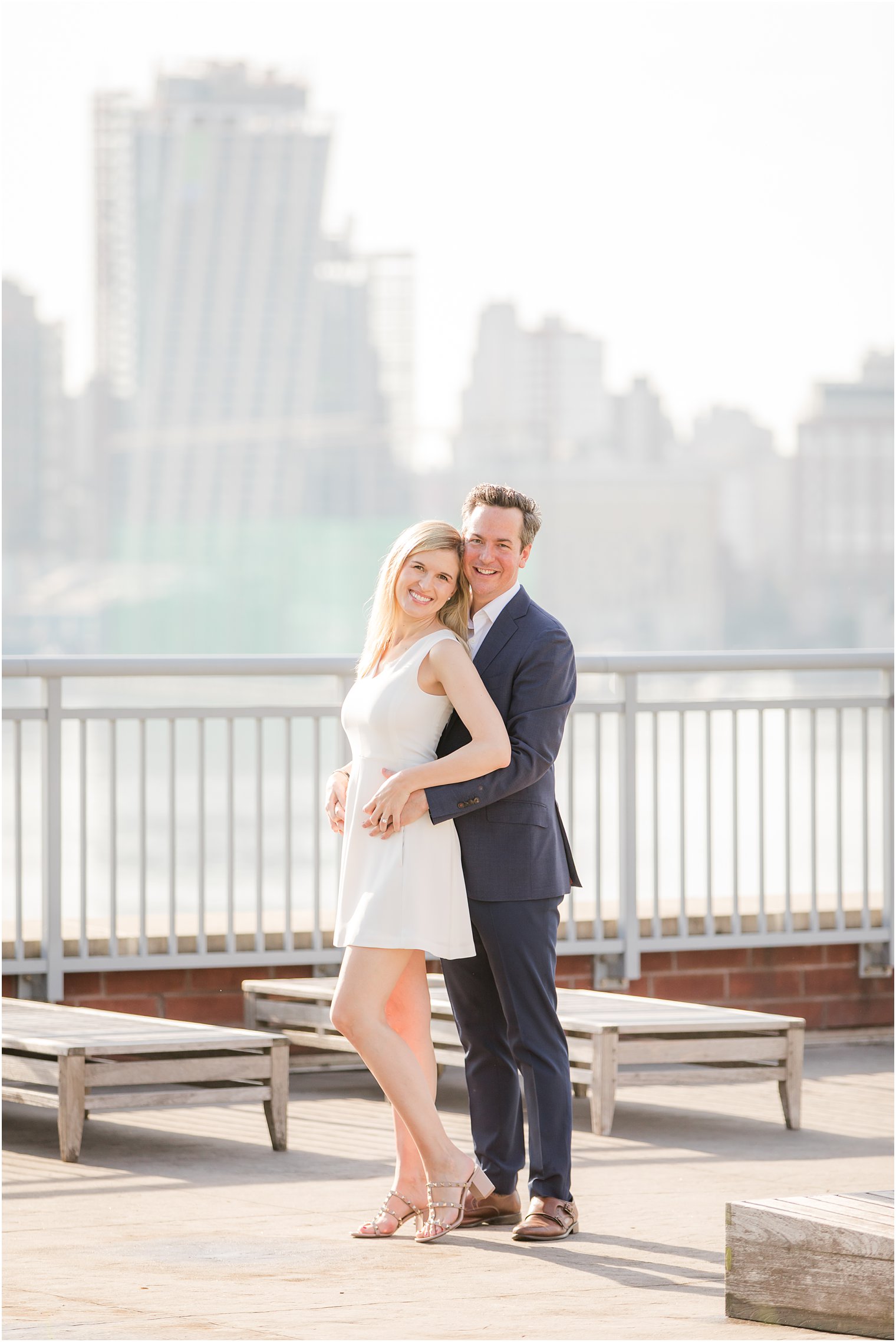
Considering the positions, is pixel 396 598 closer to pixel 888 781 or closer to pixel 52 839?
pixel 52 839

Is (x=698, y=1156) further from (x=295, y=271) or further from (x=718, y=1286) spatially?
(x=295, y=271)

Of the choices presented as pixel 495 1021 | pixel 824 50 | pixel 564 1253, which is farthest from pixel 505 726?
pixel 824 50

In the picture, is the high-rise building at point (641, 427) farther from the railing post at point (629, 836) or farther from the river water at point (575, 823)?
the railing post at point (629, 836)

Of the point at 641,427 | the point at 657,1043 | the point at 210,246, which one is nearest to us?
the point at 657,1043

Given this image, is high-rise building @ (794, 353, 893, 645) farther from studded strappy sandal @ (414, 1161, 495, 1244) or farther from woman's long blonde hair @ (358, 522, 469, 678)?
studded strappy sandal @ (414, 1161, 495, 1244)

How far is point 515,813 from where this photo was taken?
13.5ft

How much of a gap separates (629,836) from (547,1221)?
2.83 meters

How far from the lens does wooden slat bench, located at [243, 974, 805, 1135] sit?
541 centimetres

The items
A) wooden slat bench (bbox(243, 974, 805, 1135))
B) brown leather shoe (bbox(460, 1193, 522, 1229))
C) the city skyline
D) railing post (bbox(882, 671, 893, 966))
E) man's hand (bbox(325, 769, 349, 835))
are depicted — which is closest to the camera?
brown leather shoe (bbox(460, 1193, 522, 1229))

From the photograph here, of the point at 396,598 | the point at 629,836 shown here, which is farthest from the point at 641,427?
the point at 396,598

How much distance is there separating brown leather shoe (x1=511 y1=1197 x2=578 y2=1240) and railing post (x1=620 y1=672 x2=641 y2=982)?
2.60 m

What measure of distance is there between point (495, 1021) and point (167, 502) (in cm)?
9371

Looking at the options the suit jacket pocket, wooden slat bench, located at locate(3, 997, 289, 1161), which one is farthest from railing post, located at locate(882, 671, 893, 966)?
the suit jacket pocket

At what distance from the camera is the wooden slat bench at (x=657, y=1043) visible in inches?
213
